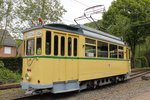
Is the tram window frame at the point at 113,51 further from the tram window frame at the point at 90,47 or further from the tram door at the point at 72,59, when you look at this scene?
the tram door at the point at 72,59

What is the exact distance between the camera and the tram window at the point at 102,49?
13.6 metres

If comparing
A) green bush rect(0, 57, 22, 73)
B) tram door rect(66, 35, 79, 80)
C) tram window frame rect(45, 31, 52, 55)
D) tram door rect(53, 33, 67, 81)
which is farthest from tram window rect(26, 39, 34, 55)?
green bush rect(0, 57, 22, 73)

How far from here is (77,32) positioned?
39.3 feet

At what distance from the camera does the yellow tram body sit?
10430 millimetres

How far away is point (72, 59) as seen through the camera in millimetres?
11578

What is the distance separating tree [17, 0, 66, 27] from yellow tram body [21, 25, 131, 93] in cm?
1177

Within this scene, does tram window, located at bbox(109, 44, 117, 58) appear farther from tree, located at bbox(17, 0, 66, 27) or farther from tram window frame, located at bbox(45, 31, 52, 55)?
tree, located at bbox(17, 0, 66, 27)

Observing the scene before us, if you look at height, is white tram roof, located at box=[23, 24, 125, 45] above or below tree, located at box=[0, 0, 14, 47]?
below

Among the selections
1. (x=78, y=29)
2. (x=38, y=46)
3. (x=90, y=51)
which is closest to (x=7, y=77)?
(x=90, y=51)

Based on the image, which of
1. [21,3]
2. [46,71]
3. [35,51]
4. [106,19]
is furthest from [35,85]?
[106,19]

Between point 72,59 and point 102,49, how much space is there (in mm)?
3001

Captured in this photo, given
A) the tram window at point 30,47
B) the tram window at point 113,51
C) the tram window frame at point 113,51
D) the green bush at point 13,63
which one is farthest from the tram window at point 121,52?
the green bush at point 13,63

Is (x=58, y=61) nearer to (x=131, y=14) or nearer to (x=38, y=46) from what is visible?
(x=38, y=46)

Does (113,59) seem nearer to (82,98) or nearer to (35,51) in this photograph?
(82,98)
